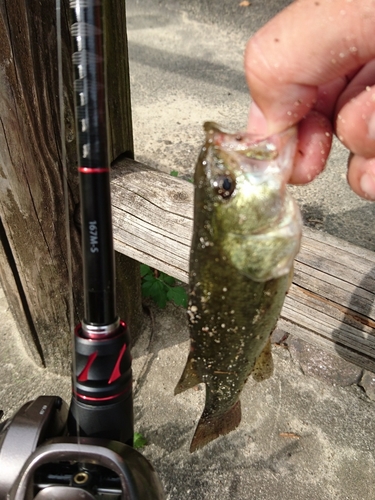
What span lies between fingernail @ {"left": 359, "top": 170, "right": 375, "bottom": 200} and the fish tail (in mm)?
946

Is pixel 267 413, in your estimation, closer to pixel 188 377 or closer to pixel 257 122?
pixel 188 377

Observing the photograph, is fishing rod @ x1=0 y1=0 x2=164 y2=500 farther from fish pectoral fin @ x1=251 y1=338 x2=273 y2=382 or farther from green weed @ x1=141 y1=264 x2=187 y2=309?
green weed @ x1=141 y1=264 x2=187 y2=309

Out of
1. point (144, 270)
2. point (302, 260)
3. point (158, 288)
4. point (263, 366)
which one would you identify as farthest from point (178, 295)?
point (263, 366)

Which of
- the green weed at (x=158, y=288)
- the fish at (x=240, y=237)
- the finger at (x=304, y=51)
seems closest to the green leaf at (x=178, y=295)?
the green weed at (x=158, y=288)

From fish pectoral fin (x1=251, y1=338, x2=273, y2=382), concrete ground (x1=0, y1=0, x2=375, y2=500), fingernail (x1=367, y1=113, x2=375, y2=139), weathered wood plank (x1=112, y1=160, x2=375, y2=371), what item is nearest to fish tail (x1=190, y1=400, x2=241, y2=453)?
fish pectoral fin (x1=251, y1=338, x2=273, y2=382)

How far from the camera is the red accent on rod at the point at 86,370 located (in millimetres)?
1309

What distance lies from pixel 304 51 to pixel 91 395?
110 cm

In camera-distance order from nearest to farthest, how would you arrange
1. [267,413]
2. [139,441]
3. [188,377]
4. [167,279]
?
[188,377] < [139,441] < [267,413] < [167,279]

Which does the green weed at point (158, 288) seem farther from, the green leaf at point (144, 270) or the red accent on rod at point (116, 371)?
the red accent on rod at point (116, 371)

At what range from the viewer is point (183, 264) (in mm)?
2232

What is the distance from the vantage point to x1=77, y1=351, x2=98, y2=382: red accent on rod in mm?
1309

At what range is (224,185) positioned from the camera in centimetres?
130

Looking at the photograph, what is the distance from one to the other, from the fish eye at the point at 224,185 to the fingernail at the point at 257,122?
0.18 meters

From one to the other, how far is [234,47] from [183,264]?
19.4 feet
